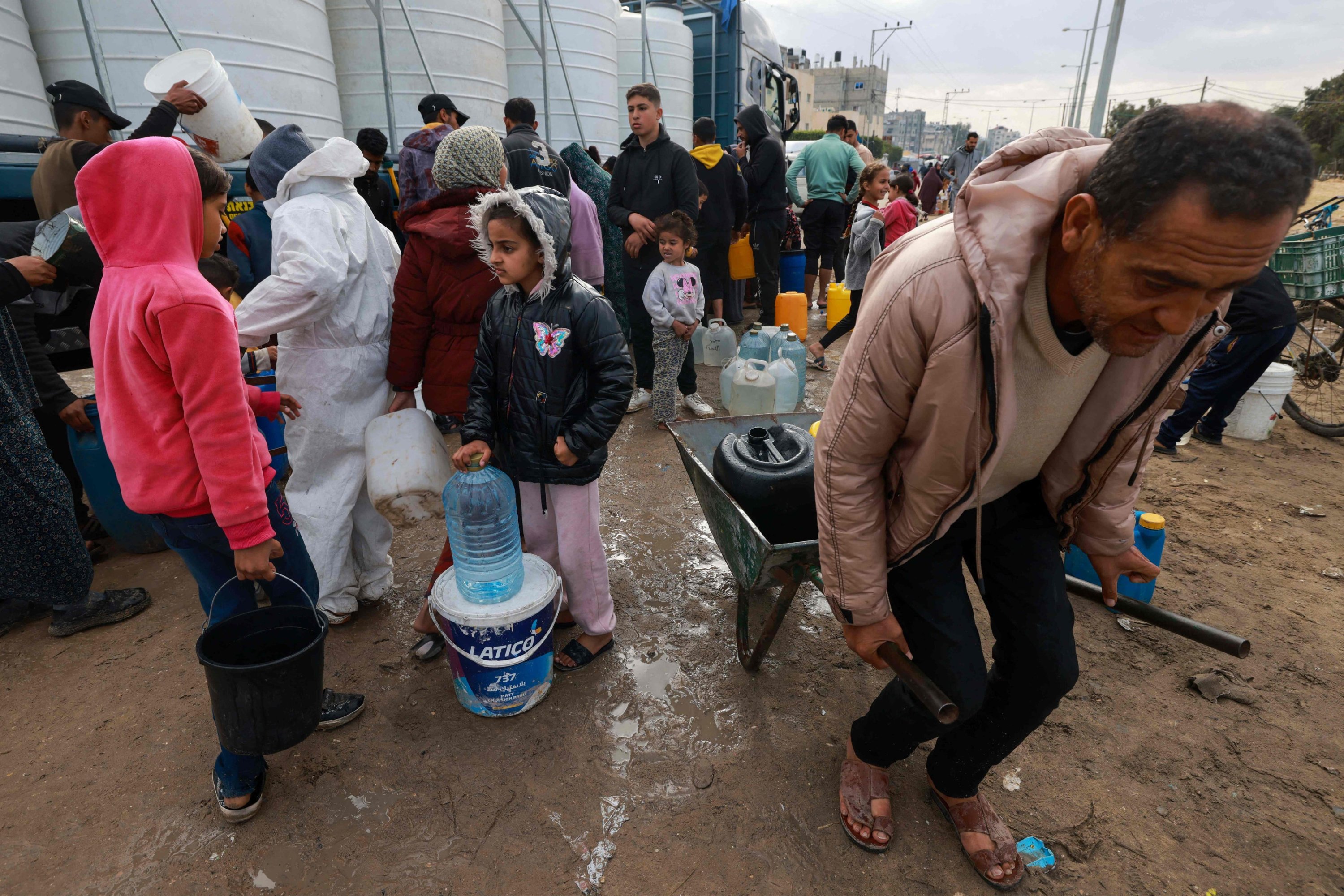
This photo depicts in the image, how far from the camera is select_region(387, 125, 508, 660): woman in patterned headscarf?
8.88 ft

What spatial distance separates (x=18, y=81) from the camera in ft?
15.8

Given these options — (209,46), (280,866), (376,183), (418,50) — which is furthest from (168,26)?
(280,866)

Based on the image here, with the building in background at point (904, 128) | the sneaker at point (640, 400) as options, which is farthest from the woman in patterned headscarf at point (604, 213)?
the building in background at point (904, 128)

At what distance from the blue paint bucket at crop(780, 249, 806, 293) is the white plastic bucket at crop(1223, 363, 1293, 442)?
4.70 m

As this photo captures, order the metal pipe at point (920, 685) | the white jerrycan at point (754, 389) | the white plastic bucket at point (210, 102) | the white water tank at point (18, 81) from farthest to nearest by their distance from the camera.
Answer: the white jerrycan at point (754, 389) → the white water tank at point (18, 81) → the white plastic bucket at point (210, 102) → the metal pipe at point (920, 685)

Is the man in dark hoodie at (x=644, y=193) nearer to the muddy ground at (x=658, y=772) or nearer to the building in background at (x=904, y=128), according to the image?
the muddy ground at (x=658, y=772)

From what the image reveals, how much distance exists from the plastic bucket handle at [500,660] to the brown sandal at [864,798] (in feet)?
3.78

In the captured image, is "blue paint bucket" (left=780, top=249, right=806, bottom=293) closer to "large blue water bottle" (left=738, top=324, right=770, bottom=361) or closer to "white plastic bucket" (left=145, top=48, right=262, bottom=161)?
"large blue water bottle" (left=738, top=324, right=770, bottom=361)

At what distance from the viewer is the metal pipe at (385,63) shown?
21.4 ft

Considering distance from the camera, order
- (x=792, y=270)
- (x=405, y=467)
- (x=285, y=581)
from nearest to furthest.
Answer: (x=285, y=581), (x=405, y=467), (x=792, y=270)

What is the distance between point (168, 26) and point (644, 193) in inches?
151

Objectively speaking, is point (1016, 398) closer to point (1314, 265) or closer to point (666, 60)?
point (1314, 265)

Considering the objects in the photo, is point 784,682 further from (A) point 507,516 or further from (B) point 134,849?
(B) point 134,849

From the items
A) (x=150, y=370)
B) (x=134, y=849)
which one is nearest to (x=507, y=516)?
(x=150, y=370)
